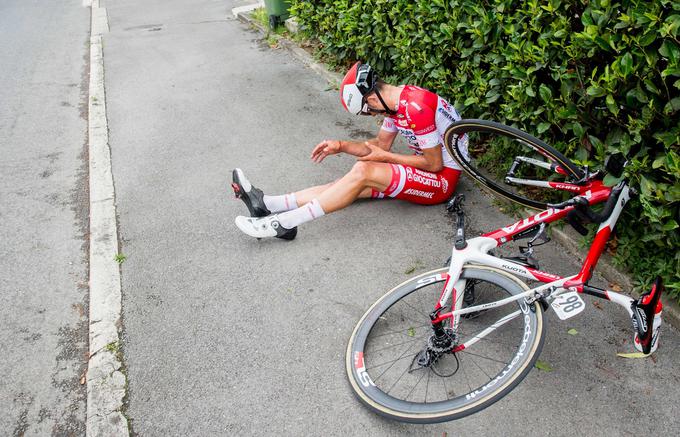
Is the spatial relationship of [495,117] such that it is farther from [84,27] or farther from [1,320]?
[84,27]

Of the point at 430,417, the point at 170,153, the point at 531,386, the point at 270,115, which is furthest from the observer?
the point at 270,115

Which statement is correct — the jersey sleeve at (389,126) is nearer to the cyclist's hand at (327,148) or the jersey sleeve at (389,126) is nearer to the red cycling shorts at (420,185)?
the red cycling shorts at (420,185)

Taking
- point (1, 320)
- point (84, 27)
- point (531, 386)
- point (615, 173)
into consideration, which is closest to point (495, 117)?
point (615, 173)

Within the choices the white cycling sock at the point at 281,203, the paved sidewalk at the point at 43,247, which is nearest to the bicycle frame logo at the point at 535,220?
the white cycling sock at the point at 281,203

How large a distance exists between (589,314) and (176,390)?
9.28 ft

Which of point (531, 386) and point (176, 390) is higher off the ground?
point (531, 386)

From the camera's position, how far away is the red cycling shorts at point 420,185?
461 centimetres

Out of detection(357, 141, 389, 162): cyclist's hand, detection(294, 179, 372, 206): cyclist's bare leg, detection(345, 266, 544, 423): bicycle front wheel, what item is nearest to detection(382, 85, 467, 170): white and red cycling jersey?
detection(357, 141, 389, 162): cyclist's hand

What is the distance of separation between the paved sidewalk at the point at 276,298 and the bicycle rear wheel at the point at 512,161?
1.29 ft

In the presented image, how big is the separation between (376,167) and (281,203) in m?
0.98

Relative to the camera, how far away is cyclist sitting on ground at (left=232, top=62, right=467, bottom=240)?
14.4 feet

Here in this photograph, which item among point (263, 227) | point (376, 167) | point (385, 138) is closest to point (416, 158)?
point (376, 167)

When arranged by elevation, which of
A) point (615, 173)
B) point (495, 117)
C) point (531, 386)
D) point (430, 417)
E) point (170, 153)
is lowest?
point (170, 153)

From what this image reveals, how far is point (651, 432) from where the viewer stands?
2.96 meters
